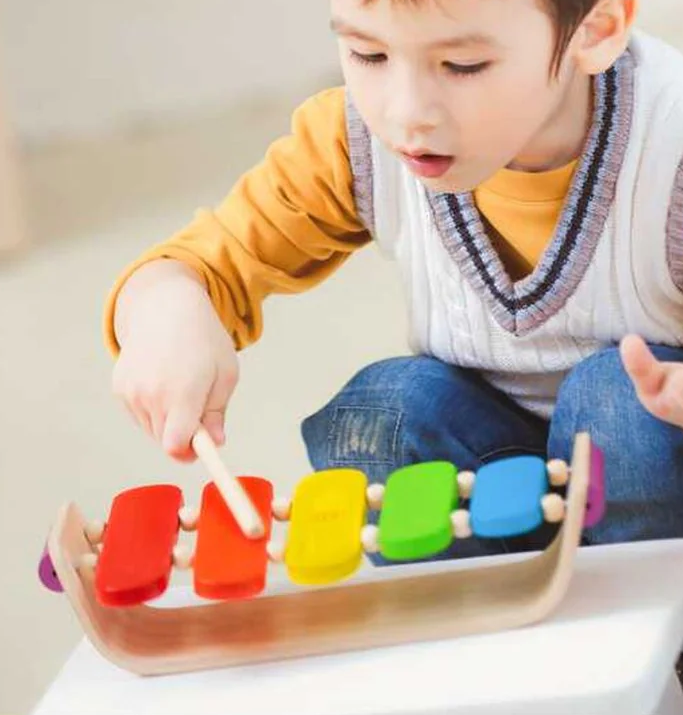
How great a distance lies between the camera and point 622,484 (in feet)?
2.63

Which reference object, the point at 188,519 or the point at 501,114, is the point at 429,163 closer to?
the point at 501,114

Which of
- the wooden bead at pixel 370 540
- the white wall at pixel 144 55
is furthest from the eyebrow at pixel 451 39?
the white wall at pixel 144 55

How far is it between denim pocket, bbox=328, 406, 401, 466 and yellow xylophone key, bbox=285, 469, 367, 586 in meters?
0.16

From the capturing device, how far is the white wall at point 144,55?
2.09m

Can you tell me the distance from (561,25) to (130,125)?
4.77 feet

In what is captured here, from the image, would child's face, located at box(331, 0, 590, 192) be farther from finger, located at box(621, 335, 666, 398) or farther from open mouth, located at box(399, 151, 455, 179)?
finger, located at box(621, 335, 666, 398)

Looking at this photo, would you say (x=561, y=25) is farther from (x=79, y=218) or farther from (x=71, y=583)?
(x=79, y=218)

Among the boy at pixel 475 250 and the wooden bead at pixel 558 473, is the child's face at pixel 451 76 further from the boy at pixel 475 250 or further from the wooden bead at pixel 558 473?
the wooden bead at pixel 558 473

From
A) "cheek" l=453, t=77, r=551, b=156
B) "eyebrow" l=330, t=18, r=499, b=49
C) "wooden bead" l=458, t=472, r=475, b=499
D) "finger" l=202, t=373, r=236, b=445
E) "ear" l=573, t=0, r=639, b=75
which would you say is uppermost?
"eyebrow" l=330, t=18, r=499, b=49

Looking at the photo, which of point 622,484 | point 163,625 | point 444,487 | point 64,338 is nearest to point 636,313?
point 622,484

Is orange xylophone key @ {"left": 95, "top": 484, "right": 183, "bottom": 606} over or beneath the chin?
beneath

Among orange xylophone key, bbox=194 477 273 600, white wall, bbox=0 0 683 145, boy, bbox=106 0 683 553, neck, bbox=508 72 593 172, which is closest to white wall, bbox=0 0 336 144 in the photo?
white wall, bbox=0 0 683 145

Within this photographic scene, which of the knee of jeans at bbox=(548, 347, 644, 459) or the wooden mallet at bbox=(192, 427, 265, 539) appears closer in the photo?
the wooden mallet at bbox=(192, 427, 265, 539)

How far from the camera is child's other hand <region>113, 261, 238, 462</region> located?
77 cm
